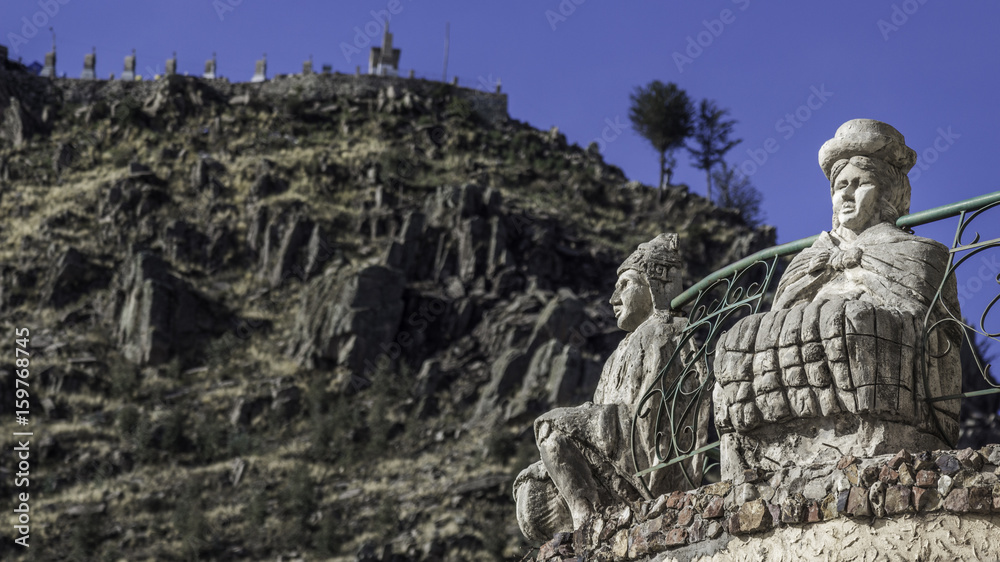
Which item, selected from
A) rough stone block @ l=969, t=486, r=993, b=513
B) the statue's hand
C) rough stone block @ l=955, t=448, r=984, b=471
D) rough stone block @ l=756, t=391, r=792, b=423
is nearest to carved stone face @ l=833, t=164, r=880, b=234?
the statue's hand

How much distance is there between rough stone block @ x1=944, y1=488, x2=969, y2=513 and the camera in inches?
179

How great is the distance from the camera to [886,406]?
16.4 feet

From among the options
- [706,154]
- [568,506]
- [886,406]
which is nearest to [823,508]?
[886,406]

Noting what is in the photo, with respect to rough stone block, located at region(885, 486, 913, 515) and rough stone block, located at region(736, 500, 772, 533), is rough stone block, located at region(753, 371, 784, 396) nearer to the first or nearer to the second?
rough stone block, located at region(736, 500, 772, 533)

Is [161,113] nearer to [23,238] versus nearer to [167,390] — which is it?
[23,238]

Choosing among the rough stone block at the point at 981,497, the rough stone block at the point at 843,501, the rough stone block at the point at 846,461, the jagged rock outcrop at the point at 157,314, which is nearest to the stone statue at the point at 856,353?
the rough stone block at the point at 846,461

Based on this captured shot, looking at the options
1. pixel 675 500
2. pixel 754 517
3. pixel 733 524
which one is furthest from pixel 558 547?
pixel 754 517

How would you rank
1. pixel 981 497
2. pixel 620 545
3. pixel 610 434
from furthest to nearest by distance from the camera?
pixel 610 434 → pixel 620 545 → pixel 981 497

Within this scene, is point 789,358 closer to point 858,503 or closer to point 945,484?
point 858,503

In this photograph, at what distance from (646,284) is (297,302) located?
50.0m

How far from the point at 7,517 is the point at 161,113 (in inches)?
1378

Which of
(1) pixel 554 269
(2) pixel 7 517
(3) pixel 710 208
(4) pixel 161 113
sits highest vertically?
(4) pixel 161 113

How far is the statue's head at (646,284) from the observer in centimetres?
713

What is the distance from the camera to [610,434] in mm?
6484
